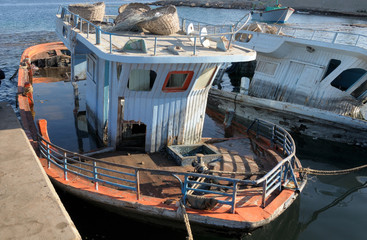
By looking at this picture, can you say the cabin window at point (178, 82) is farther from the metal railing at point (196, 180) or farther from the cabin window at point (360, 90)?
the cabin window at point (360, 90)

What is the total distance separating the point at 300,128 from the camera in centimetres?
1702

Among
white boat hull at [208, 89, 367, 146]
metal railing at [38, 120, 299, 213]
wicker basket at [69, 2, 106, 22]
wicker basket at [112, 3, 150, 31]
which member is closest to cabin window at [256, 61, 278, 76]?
white boat hull at [208, 89, 367, 146]

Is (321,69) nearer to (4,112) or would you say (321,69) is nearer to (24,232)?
(4,112)

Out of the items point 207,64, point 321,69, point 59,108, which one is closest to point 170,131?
point 207,64

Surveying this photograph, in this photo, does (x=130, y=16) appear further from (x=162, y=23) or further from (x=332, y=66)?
(x=332, y=66)

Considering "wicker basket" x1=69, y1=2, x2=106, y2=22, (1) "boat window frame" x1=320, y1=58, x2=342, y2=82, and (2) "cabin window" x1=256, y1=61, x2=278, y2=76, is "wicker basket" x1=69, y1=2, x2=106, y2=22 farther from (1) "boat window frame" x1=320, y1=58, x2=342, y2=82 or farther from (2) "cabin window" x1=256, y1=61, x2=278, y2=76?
(1) "boat window frame" x1=320, y1=58, x2=342, y2=82

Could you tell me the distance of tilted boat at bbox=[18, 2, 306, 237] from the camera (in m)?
7.24

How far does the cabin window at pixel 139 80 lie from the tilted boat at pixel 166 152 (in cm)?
3

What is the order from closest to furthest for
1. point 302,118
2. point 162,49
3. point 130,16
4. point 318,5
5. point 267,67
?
point 162,49
point 130,16
point 302,118
point 267,67
point 318,5

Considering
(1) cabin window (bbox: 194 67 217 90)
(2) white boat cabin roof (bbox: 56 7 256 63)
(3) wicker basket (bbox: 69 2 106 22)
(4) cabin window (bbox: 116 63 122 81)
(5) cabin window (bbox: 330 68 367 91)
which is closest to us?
(2) white boat cabin roof (bbox: 56 7 256 63)

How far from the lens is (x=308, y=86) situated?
1803cm

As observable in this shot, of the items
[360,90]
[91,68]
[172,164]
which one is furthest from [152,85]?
[360,90]

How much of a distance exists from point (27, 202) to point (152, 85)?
15.3ft

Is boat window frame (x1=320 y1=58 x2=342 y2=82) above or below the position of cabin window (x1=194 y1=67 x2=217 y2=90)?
below
